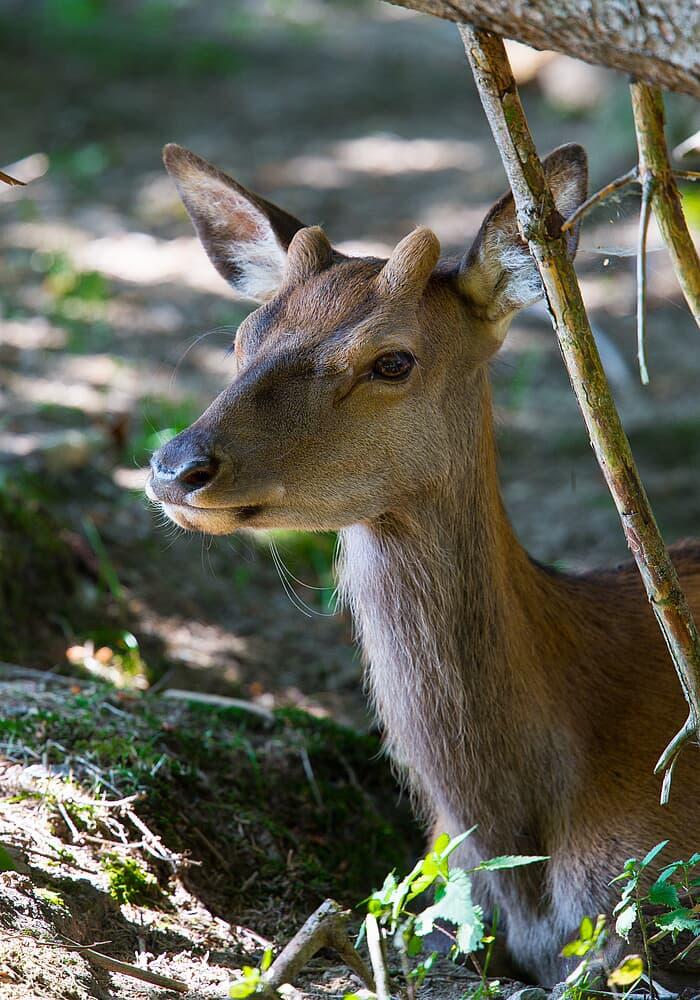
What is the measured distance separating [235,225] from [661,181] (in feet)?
6.36

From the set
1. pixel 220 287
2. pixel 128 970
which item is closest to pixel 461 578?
pixel 128 970

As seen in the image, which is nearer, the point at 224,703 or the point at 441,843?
the point at 441,843

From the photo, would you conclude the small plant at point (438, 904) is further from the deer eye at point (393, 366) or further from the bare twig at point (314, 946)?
the deer eye at point (393, 366)

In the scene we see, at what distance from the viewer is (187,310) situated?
364 inches

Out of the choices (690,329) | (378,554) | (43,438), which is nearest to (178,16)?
(690,329)

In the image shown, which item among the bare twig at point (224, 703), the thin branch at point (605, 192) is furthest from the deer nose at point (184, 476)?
the bare twig at point (224, 703)

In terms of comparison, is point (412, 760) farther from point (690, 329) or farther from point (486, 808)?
point (690, 329)

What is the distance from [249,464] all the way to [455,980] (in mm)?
1621

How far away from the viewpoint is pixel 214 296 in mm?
9492

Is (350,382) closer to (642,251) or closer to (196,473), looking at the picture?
(196,473)

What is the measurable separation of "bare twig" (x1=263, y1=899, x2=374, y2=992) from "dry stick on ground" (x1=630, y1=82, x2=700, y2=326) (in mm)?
1660

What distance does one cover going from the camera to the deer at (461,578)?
11.2ft

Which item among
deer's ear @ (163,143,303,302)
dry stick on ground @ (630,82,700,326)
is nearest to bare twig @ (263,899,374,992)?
dry stick on ground @ (630,82,700,326)

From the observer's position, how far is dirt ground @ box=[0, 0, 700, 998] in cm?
580
